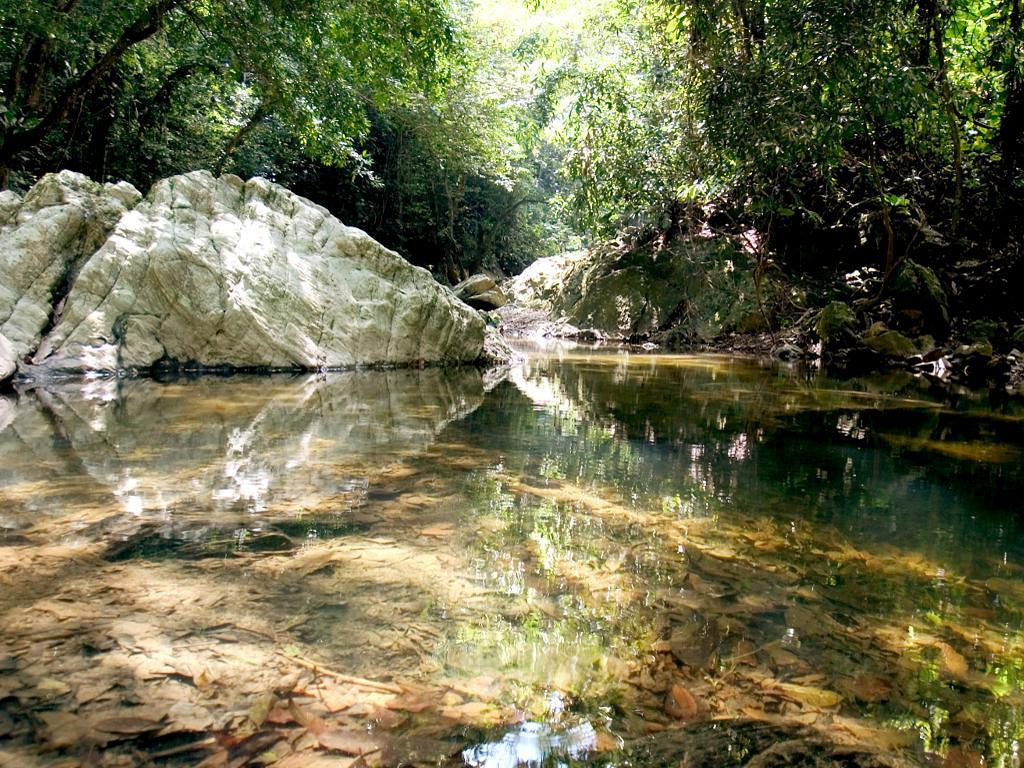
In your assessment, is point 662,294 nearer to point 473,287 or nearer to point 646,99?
point 473,287

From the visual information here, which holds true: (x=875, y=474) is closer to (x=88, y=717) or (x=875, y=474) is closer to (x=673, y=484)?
(x=673, y=484)

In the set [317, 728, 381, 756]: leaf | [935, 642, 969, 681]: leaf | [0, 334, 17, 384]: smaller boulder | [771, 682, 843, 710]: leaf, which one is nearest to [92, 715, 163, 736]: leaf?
[317, 728, 381, 756]: leaf

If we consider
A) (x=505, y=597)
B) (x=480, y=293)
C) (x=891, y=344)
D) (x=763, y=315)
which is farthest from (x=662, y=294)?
(x=505, y=597)

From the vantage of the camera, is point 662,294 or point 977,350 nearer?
point 977,350

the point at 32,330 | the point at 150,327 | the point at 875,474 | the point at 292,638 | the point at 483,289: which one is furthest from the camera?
the point at 483,289

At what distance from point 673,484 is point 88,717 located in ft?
9.51

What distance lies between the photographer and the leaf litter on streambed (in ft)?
4.75

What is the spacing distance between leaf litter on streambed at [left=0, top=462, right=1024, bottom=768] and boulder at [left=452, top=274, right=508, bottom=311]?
18054 mm

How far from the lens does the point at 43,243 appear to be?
7.79m

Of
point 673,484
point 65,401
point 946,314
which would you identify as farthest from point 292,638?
point 946,314

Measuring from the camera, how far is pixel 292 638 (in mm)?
1825

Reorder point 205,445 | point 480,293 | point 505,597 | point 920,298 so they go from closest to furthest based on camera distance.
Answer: point 505,597, point 205,445, point 920,298, point 480,293

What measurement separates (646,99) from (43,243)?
9.23 m

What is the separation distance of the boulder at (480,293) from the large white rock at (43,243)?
39.7 ft
